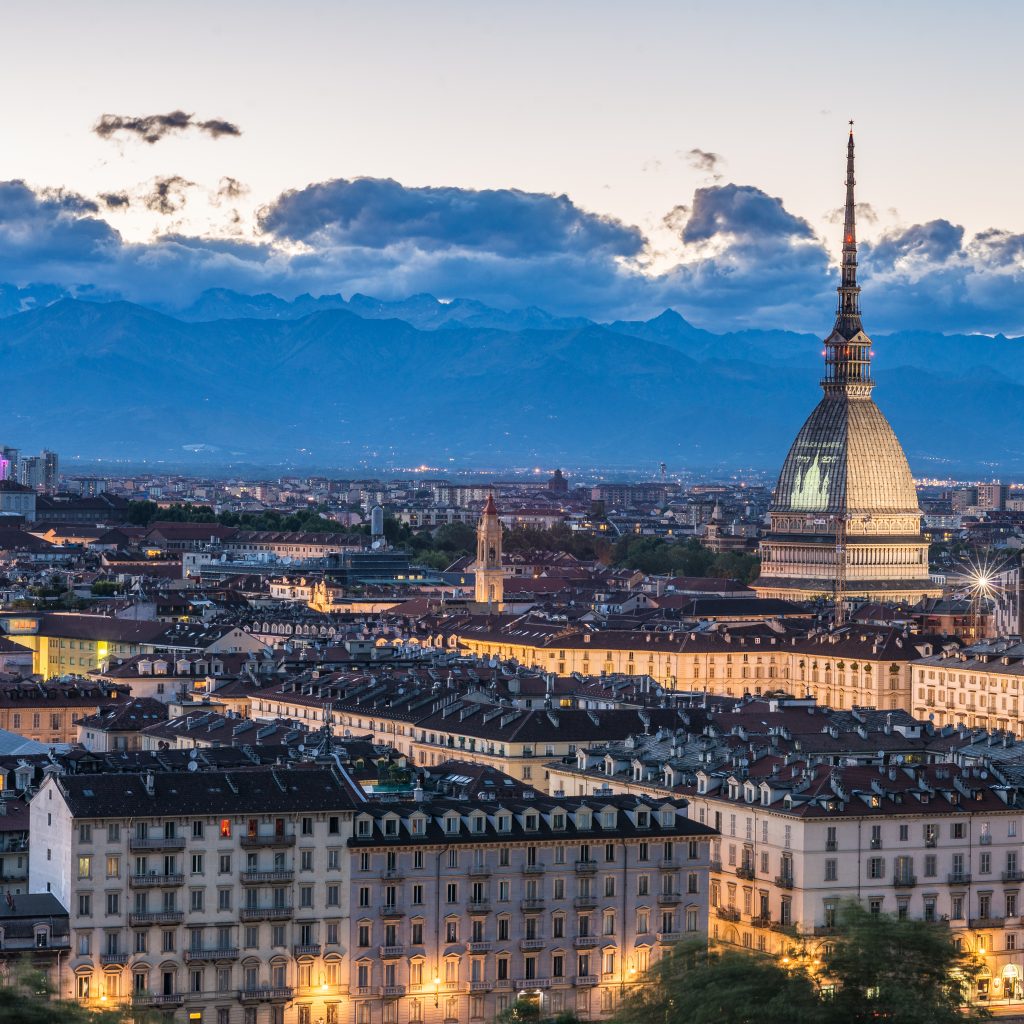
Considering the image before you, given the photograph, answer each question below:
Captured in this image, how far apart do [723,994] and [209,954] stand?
37.9 ft

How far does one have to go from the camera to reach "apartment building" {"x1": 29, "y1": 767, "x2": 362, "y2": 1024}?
55688 millimetres

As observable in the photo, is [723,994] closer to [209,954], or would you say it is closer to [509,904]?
[509,904]

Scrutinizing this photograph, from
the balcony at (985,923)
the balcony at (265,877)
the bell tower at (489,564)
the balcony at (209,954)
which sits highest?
the bell tower at (489,564)

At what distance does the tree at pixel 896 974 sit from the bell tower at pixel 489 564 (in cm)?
12290

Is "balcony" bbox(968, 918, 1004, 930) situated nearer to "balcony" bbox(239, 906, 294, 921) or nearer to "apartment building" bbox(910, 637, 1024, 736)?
"balcony" bbox(239, 906, 294, 921)

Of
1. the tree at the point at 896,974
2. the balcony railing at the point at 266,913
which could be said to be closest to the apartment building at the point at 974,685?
the balcony railing at the point at 266,913

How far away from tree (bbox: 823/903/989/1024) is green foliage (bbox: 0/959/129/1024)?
11.8m

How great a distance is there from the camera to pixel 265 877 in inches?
2254

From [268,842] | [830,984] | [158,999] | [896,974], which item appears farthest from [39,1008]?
[896,974]

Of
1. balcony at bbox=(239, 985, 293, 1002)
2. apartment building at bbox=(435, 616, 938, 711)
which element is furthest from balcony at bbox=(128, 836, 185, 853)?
apartment building at bbox=(435, 616, 938, 711)

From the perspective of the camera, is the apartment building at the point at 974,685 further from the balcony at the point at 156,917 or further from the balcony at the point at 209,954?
the balcony at the point at 156,917

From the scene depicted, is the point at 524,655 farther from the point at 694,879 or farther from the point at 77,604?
the point at 694,879

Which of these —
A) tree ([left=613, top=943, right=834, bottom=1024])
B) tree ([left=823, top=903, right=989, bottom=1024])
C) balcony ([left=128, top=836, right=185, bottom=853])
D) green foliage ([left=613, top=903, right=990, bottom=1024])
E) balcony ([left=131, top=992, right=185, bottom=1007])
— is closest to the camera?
tree ([left=613, top=943, right=834, bottom=1024])

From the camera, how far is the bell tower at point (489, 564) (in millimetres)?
177875
